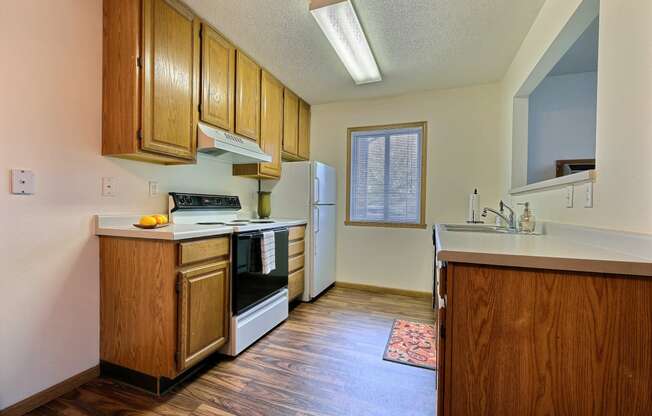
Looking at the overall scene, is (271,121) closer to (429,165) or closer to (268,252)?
(268,252)

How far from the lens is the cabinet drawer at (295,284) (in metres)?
2.81

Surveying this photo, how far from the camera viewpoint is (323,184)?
10.8 feet

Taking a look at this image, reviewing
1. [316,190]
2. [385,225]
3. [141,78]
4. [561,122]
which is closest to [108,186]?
[141,78]

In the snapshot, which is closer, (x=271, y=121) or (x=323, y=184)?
(x=271, y=121)

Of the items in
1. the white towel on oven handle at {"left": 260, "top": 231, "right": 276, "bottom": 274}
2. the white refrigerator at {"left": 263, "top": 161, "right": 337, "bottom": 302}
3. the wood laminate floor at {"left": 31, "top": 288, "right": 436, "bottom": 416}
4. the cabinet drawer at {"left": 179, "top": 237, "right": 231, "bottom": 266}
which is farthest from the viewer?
the white refrigerator at {"left": 263, "top": 161, "right": 337, "bottom": 302}

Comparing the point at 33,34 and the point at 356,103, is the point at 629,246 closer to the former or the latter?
the point at 33,34

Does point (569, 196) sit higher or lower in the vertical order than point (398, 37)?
lower

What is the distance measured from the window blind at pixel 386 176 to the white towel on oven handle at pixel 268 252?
5.06 ft

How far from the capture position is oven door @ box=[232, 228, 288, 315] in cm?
200

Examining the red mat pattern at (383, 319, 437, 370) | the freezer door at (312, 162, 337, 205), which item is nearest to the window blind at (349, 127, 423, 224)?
the freezer door at (312, 162, 337, 205)

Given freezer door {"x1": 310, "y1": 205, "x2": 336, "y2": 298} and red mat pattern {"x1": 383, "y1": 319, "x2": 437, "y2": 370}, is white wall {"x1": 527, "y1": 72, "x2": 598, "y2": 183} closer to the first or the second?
red mat pattern {"x1": 383, "y1": 319, "x2": 437, "y2": 370}

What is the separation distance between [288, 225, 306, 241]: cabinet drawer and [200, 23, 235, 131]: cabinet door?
3.63ft

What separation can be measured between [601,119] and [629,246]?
1.97 feet

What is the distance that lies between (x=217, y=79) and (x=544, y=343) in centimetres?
254
